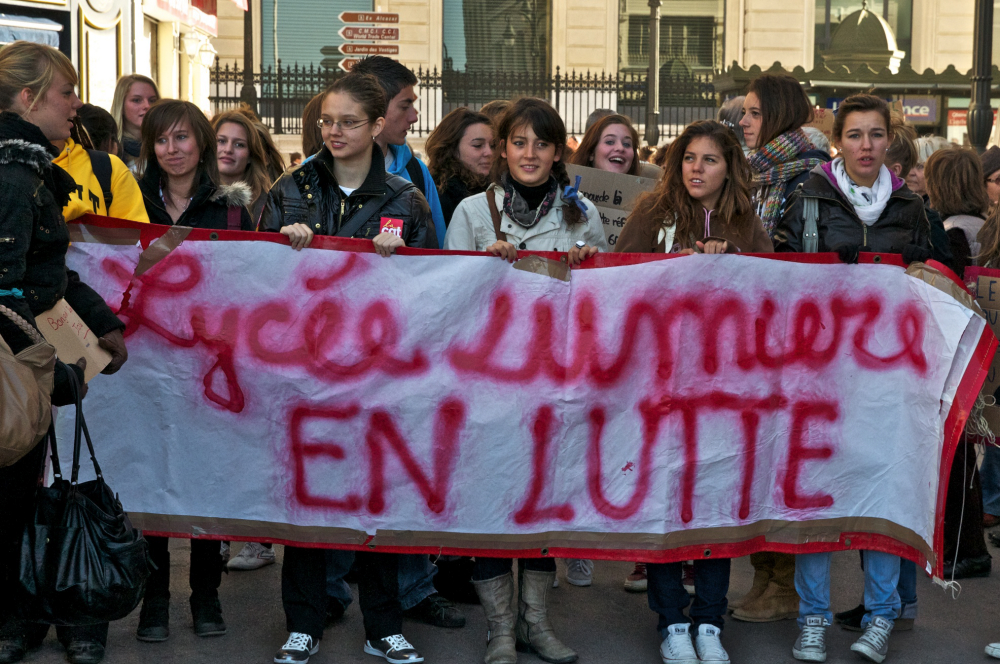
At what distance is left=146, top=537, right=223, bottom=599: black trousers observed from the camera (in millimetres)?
4137

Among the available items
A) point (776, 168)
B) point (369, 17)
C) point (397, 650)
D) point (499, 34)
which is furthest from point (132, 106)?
point (499, 34)

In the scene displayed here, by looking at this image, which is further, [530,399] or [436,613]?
[436,613]

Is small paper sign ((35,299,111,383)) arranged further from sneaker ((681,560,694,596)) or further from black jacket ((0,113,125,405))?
sneaker ((681,560,694,596))

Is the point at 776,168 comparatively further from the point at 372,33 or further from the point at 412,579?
the point at 372,33

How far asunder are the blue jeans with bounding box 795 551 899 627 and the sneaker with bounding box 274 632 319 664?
170 centimetres

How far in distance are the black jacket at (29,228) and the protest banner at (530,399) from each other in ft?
1.32

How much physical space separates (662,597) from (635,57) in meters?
23.8

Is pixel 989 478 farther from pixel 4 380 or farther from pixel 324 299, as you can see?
pixel 4 380

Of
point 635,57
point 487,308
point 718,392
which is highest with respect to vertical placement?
point 635,57

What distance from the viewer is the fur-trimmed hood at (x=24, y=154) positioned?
11.6 feet

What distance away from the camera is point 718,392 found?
4027mm

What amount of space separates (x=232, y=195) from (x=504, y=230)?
3.53ft

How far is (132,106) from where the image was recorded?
635 cm

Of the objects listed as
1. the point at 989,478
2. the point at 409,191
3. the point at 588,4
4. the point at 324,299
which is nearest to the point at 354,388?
the point at 324,299
